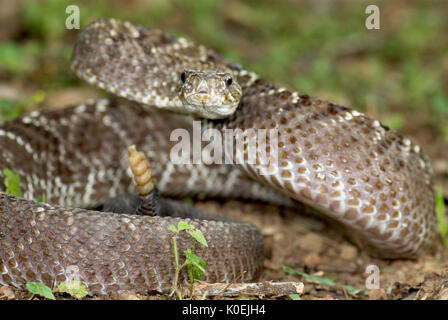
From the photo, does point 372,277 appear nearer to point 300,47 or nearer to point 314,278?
point 314,278

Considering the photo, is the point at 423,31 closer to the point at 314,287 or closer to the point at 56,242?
the point at 314,287

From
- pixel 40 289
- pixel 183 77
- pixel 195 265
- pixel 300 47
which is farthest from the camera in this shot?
pixel 300 47

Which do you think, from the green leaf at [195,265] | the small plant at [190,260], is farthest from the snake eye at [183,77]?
the green leaf at [195,265]

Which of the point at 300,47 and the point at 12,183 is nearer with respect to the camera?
the point at 12,183

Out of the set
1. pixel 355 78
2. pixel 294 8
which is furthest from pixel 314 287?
pixel 294 8

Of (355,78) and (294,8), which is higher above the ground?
(294,8)

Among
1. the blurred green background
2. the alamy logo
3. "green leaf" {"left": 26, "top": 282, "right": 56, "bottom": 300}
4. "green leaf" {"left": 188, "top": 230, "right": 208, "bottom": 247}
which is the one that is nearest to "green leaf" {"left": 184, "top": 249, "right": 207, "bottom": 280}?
"green leaf" {"left": 188, "top": 230, "right": 208, "bottom": 247}

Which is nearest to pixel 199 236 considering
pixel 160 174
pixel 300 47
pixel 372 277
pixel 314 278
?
pixel 314 278
